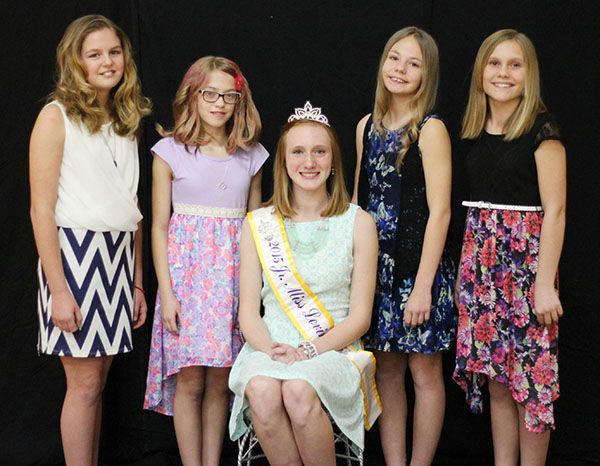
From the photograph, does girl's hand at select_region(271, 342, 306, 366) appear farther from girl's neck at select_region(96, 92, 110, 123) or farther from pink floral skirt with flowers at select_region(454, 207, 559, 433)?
girl's neck at select_region(96, 92, 110, 123)

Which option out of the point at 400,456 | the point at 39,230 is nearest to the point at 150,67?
the point at 39,230

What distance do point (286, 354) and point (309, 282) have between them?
0.23 m

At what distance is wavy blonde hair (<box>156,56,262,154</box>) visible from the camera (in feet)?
7.24

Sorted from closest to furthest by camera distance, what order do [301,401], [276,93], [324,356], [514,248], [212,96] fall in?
[301,401] → [324,356] → [514,248] → [212,96] → [276,93]

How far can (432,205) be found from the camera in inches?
84.3

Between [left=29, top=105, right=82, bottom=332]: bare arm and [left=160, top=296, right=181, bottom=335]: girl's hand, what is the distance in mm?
274

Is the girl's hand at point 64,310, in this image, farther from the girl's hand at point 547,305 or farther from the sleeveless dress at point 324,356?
the girl's hand at point 547,305

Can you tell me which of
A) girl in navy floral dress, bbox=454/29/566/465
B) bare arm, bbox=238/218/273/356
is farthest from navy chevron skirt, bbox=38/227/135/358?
girl in navy floral dress, bbox=454/29/566/465

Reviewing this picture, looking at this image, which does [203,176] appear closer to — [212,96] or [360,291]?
[212,96]

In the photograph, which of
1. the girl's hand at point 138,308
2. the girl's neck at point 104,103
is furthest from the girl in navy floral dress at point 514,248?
the girl's neck at point 104,103

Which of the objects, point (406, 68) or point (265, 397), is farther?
point (406, 68)

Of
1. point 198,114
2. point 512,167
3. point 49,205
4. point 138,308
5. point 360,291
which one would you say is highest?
point 198,114

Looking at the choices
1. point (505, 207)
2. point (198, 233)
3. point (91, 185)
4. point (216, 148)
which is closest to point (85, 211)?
point (91, 185)

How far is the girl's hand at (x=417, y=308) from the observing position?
7.02 ft
